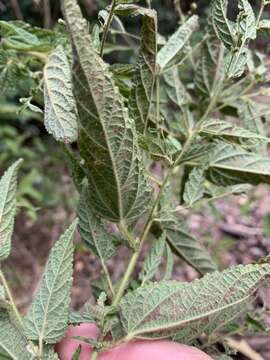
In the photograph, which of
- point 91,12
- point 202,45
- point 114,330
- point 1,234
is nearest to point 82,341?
point 114,330

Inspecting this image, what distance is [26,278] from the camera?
1880 millimetres

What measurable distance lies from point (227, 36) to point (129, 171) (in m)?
0.18

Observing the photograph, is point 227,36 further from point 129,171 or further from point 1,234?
point 1,234

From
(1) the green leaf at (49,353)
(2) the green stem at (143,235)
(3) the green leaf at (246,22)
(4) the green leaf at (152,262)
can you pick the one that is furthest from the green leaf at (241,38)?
(1) the green leaf at (49,353)

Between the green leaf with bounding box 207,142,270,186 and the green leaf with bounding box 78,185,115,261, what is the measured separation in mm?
162

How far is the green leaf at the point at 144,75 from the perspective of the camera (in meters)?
0.59

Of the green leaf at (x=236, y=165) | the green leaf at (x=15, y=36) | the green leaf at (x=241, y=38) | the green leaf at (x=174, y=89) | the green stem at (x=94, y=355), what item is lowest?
the green stem at (x=94, y=355)

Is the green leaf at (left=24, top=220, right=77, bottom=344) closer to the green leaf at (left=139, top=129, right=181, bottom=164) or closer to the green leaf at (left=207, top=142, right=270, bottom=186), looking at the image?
the green leaf at (left=139, top=129, right=181, bottom=164)

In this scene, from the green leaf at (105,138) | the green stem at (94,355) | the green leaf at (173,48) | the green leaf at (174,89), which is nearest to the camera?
the green leaf at (105,138)

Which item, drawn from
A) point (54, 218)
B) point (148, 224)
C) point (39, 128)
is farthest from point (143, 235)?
point (39, 128)

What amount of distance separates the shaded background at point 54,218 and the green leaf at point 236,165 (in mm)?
914

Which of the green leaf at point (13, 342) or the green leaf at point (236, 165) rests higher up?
the green leaf at point (236, 165)

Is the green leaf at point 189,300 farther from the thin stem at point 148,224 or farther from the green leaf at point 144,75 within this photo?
the green leaf at point 144,75

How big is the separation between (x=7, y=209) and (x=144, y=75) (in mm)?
201
